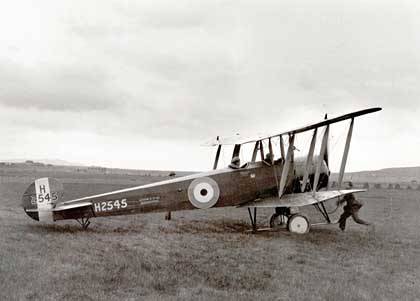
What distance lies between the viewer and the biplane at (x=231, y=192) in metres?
9.35

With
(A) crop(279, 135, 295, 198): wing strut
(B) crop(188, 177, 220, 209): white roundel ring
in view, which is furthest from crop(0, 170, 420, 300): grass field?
(A) crop(279, 135, 295, 198): wing strut

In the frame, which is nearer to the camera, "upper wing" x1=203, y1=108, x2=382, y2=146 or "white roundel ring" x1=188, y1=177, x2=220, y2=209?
"upper wing" x1=203, y1=108, x2=382, y2=146

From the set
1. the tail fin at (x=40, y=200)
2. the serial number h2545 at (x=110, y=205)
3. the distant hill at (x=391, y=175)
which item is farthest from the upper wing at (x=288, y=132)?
the distant hill at (x=391, y=175)

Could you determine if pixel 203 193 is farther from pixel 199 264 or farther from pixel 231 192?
pixel 199 264

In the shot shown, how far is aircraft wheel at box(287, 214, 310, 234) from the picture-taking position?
9555mm

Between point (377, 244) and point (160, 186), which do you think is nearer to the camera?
point (377, 244)

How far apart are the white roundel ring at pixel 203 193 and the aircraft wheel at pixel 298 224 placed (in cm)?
181

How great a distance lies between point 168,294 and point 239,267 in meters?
1.64

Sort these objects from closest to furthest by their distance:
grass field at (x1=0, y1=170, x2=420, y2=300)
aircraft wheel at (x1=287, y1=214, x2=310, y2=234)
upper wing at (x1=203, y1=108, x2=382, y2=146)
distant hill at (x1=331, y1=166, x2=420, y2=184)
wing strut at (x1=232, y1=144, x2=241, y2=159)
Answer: grass field at (x1=0, y1=170, x2=420, y2=300)
upper wing at (x1=203, y1=108, x2=382, y2=146)
aircraft wheel at (x1=287, y1=214, x2=310, y2=234)
wing strut at (x1=232, y1=144, x2=241, y2=159)
distant hill at (x1=331, y1=166, x2=420, y2=184)

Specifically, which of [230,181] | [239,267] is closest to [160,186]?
[230,181]

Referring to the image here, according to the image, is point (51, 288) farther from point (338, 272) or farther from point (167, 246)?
point (338, 272)

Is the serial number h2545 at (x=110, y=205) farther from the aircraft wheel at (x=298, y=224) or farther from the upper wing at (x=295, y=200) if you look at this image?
the aircraft wheel at (x=298, y=224)

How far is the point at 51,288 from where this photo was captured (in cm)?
505

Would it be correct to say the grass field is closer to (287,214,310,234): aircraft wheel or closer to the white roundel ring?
(287,214,310,234): aircraft wheel
